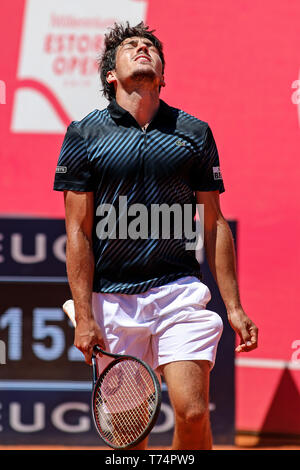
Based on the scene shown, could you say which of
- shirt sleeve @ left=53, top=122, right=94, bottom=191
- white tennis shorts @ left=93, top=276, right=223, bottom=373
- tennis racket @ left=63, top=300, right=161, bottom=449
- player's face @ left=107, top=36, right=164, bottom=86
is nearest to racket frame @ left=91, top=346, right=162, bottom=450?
tennis racket @ left=63, top=300, right=161, bottom=449

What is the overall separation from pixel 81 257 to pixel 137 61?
89cm

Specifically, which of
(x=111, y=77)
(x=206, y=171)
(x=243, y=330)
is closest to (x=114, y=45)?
(x=111, y=77)

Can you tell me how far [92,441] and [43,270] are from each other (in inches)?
44.6

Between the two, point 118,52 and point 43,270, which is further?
point 43,270

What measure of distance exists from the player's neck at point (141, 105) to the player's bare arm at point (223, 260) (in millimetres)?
396

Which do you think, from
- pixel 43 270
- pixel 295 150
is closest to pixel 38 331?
pixel 43 270

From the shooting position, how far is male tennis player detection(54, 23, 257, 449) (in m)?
3.24

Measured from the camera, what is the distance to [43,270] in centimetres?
498

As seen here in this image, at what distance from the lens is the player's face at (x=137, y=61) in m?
3.38

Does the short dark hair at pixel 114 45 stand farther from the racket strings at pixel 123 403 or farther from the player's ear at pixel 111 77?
the racket strings at pixel 123 403

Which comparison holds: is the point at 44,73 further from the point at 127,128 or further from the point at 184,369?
the point at 184,369

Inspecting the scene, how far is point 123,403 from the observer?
3.20 m

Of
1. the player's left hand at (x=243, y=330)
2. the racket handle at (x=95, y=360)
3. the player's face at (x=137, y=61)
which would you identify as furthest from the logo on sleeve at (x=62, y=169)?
the player's left hand at (x=243, y=330)

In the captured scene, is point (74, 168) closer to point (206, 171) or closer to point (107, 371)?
point (206, 171)
